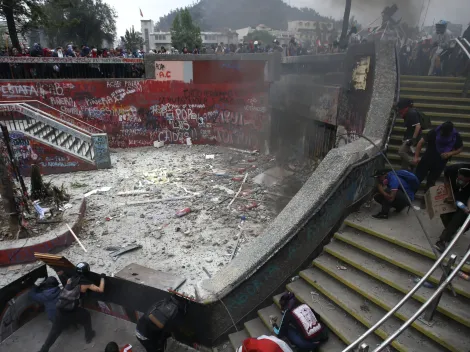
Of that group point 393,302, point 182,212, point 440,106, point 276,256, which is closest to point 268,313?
point 276,256

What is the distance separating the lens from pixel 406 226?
4.56 meters

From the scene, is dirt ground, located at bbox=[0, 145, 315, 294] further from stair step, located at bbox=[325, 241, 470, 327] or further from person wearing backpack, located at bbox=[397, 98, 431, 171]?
person wearing backpack, located at bbox=[397, 98, 431, 171]

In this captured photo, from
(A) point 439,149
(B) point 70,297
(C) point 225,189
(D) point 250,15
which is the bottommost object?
(C) point 225,189

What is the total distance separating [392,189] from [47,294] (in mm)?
5756

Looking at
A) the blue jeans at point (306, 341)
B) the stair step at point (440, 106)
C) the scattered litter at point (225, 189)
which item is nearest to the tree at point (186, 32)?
the scattered litter at point (225, 189)

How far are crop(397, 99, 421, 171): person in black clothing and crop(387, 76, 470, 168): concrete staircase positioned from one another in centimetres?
30

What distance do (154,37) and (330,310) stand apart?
97.5 m

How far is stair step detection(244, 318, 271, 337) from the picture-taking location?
167 inches

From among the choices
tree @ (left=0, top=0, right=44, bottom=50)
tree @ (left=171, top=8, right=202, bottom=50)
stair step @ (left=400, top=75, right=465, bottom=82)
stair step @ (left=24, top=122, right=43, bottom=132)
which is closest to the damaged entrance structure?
stair step @ (left=400, top=75, right=465, bottom=82)

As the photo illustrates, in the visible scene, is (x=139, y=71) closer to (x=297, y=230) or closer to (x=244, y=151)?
(x=244, y=151)

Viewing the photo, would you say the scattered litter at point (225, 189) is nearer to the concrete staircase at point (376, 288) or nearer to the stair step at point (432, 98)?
the concrete staircase at point (376, 288)

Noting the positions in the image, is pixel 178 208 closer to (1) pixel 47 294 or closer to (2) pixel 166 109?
(1) pixel 47 294

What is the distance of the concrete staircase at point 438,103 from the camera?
611 cm

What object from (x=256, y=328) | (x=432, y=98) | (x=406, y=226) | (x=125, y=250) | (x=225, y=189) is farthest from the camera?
(x=225, y=189)
